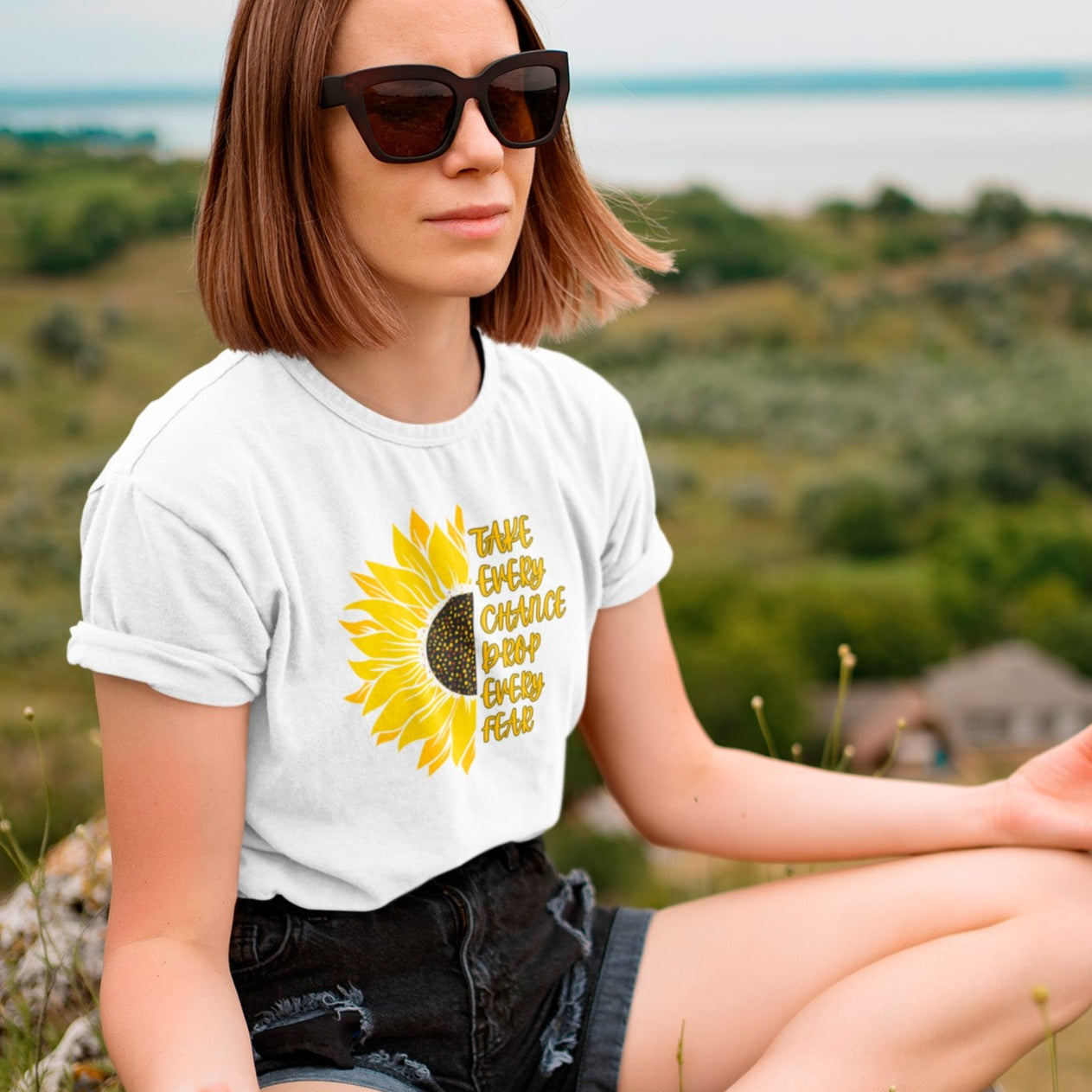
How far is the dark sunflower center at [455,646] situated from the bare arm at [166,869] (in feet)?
0.67

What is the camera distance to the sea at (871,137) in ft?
93.1

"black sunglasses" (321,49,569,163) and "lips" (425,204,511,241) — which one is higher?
"black sunglasses" (321,49,569,163)

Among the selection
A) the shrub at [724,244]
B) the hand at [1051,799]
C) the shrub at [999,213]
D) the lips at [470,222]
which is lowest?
the shrub at [724,244]

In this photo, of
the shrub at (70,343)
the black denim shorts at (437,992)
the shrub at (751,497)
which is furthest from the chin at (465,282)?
the shrub at (751,497)

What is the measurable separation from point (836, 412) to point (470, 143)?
28.0m

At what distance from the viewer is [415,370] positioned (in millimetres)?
1149

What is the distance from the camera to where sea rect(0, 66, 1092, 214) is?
2839 cm

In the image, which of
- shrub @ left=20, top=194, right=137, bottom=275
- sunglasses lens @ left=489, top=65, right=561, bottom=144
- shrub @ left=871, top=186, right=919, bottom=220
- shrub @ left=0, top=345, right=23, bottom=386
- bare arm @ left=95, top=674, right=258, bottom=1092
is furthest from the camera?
shrub @ left=871, top=186, right=919, bottom=220

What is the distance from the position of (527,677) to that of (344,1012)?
338 mm

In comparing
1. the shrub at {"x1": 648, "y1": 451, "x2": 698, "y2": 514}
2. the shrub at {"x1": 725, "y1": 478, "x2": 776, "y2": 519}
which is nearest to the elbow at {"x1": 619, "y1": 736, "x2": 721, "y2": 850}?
the shrub at {"x1": 648, "y1": 451, "x2": 698, "y2": 514}

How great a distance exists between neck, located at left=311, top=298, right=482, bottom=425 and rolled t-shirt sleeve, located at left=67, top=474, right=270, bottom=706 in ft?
0.73

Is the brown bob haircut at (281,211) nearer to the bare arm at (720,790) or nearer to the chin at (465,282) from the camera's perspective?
the chin at (465,282)

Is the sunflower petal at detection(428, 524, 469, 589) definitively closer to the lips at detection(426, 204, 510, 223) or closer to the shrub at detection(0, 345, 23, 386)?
the lips at detection(426, 204, 510, 223)

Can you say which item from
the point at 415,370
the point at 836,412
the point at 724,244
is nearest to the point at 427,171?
the point at 415,370
